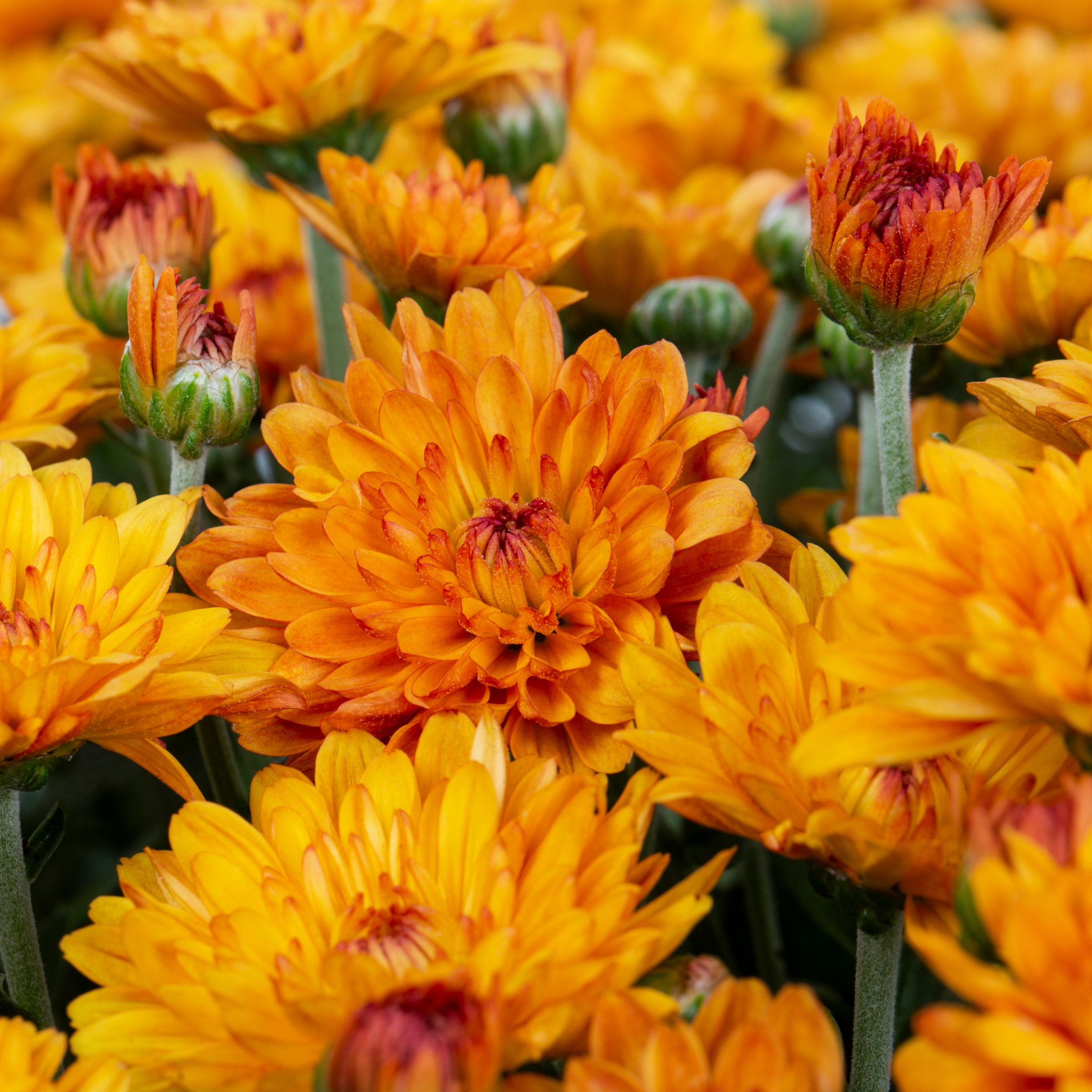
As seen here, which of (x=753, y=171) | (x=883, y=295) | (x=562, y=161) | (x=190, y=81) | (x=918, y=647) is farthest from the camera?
(x=753, y=171)

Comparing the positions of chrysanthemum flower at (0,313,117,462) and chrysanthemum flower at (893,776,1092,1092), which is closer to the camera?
chrysanthemum flower at (893,776,1092,1092)

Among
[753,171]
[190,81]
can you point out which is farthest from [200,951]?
[753,171]

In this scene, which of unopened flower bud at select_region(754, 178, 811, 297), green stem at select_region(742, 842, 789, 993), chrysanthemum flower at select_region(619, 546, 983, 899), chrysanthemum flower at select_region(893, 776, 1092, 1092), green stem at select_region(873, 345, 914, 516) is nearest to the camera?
chrysanthemum flower at select_region(893, 776, 1092, 1092)

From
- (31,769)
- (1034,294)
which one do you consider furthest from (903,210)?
(31,769)

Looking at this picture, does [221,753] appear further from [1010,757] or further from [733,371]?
[733,371]

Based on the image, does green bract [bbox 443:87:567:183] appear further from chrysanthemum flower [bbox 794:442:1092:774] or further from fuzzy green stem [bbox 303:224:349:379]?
chrysanthemum flower [bbox 794:442:1092:774]

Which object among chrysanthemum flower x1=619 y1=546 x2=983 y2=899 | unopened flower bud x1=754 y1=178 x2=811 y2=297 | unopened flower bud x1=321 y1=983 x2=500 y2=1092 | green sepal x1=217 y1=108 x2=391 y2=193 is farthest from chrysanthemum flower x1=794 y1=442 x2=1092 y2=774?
green sepal x1=217 y1=108 x2=391 y2=193
